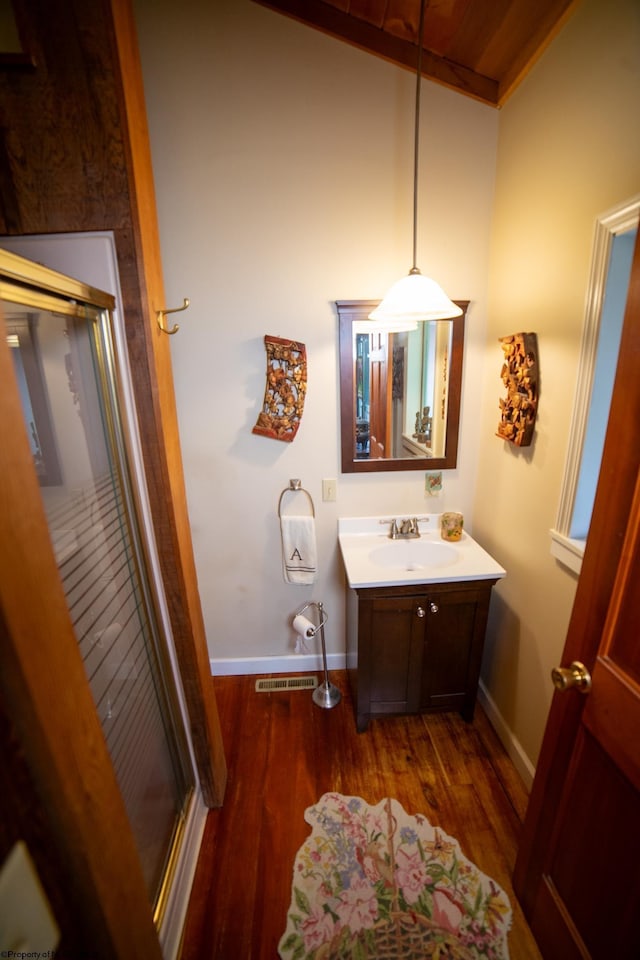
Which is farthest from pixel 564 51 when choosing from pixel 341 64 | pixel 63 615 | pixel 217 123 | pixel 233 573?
pixel 233 573

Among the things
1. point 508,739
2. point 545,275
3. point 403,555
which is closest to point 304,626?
point 403,555

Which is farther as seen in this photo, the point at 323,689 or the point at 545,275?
the point at 323,689

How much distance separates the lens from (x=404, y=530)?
185 cm

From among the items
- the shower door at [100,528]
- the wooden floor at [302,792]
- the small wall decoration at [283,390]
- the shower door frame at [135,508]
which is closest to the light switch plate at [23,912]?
the shower door frame at [135,508]

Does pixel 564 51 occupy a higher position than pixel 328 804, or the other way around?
pixel 564 51

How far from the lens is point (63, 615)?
470 mm

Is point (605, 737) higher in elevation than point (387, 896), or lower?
higher

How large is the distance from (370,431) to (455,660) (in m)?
1.11

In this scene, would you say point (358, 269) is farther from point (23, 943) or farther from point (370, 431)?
point (23, 943)

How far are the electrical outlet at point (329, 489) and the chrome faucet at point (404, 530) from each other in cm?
34

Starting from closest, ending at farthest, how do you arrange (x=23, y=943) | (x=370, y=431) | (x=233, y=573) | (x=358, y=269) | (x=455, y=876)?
(x=23, y=943) → (x=455, y=876) → (x=358, y=269) → (x=370, y=431) → (x=233, y=573)

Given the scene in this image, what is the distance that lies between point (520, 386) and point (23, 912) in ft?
5.49

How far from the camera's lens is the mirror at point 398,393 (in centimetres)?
165

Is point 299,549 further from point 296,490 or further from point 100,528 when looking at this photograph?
point 100,528
